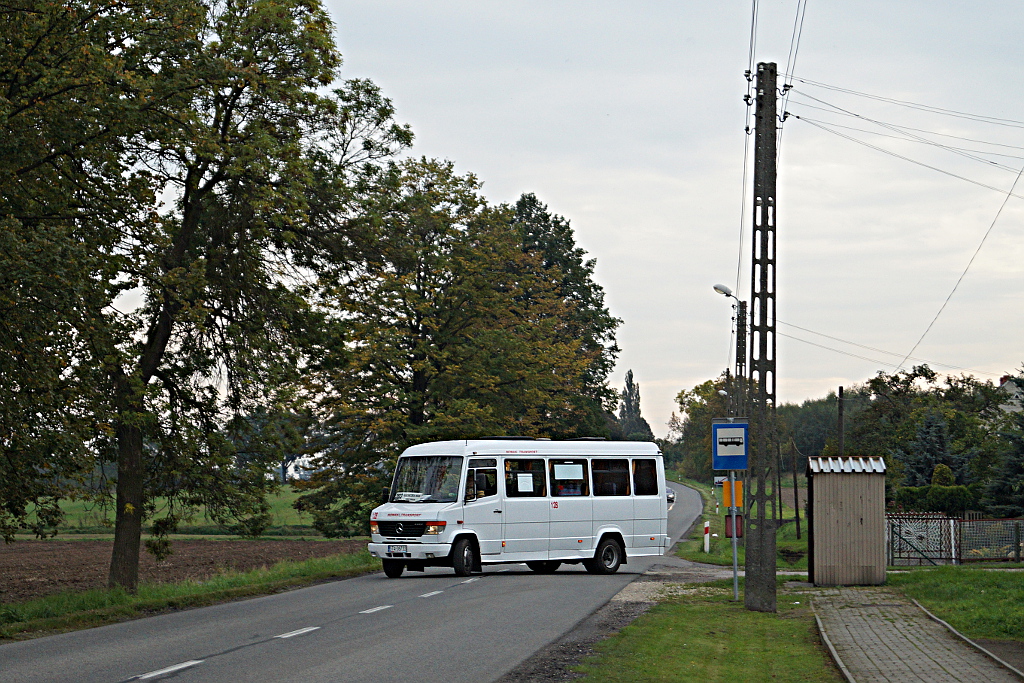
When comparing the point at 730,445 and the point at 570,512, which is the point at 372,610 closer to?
the point at 730,445

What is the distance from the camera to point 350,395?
35.6 m

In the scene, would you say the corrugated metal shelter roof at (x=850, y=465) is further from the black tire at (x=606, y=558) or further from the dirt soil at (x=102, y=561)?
the dirt soil at (x=102, y=561)

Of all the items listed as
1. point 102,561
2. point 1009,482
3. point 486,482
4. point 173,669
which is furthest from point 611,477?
point 102,561

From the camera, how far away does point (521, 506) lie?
25156 millimetres

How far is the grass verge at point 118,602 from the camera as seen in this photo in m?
14.5

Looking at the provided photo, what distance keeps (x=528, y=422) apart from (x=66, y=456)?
26.7m

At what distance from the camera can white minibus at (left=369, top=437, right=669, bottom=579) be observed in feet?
78.7

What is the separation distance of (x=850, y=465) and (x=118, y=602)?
14.5m

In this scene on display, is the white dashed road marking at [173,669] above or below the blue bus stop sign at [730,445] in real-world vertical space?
below

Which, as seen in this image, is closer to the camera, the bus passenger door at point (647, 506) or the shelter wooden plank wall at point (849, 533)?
the shelter wooden plank wall at point (849, 533)

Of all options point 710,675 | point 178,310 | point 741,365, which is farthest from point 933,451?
point 710,675

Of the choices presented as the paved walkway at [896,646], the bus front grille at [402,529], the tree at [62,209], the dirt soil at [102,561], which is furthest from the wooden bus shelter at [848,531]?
the dirt soil at [102,561]

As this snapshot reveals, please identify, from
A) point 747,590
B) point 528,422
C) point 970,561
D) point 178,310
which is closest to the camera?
point 747,590

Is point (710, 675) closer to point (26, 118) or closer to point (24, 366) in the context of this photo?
point (24, 366)
